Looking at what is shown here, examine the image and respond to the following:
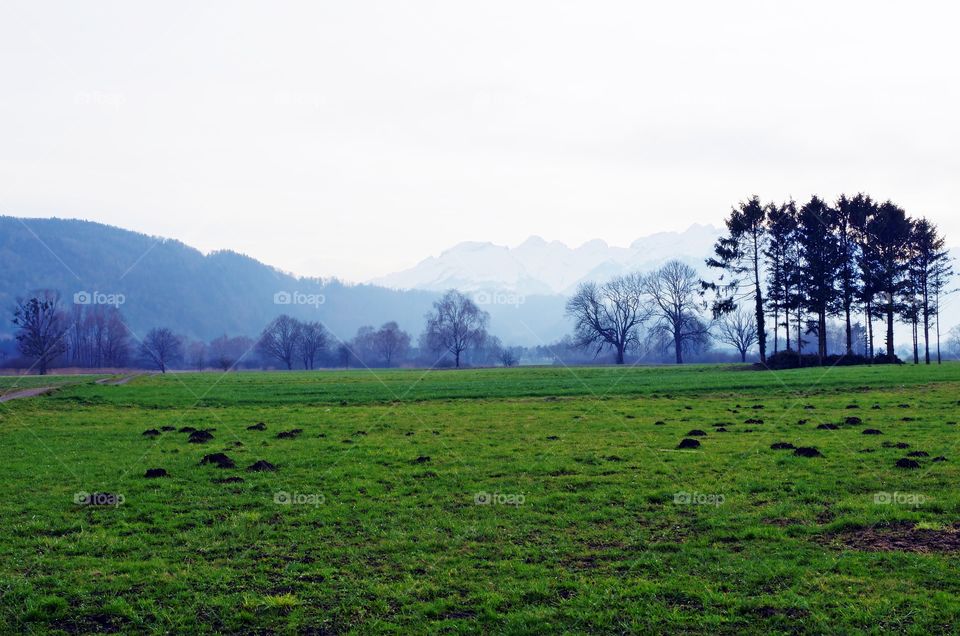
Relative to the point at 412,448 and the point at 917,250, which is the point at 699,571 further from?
the point at 917,250

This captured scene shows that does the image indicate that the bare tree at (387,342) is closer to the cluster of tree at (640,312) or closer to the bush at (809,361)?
the cluster of tree at (640,312)

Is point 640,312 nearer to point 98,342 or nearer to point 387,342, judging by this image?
point 387,342

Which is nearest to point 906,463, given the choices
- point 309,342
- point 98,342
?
point 309,342

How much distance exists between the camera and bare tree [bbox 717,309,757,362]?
149625 mm

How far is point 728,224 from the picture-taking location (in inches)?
3201

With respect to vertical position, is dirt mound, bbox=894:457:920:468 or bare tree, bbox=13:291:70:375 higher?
bare tree, bbox=13:291:70:375

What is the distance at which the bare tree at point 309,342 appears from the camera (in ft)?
543

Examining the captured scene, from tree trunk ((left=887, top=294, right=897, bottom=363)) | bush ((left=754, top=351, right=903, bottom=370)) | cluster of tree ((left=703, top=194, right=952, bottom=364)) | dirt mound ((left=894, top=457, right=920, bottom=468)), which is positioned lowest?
dirt mound ((left=894, top=457, right=920, bottom=468))

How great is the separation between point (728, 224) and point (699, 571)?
78010 millimetres

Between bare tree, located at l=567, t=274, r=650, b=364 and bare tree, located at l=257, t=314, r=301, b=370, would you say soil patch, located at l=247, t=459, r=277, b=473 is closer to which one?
bare tree, located at l=567, t=274, r=650, b=364

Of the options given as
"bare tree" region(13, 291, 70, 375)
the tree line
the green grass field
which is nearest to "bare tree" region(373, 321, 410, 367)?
the tree line

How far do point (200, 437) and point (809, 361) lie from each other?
216ft

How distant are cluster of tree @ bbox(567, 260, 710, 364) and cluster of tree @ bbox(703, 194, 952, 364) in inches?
1557

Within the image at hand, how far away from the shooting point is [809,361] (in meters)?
71.3
